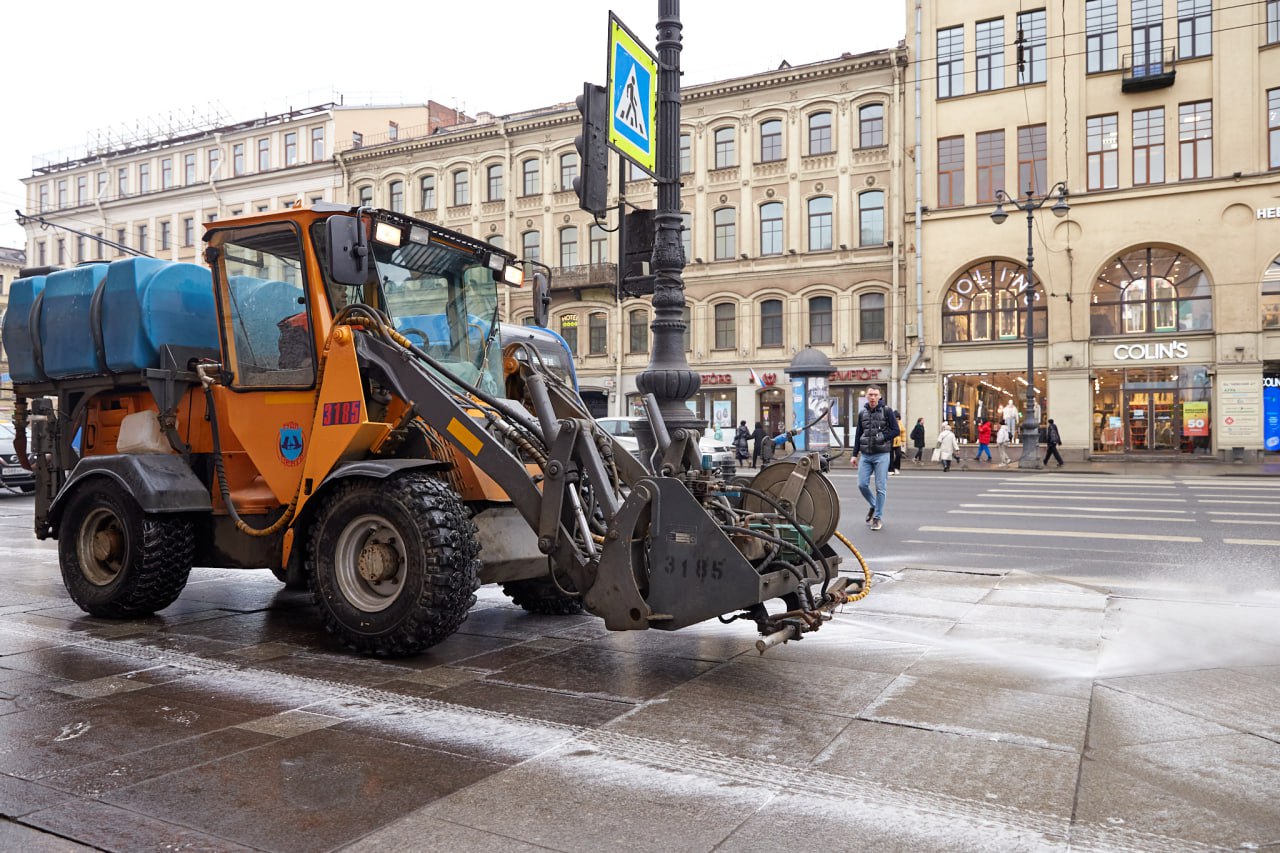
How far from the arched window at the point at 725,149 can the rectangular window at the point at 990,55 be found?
986 cm

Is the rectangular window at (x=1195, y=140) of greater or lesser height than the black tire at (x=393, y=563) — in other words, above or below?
above

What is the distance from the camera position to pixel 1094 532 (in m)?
12.8

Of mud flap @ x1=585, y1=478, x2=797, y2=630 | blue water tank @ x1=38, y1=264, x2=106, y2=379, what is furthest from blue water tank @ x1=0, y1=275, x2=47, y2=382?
mud flap @ x1=585, y1=478, x2=797, y2=630

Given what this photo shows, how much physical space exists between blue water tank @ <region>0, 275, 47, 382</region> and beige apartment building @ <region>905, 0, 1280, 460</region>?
33.2 m

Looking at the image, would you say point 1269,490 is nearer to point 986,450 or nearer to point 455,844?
point 986,450

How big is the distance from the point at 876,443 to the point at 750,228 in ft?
95.4

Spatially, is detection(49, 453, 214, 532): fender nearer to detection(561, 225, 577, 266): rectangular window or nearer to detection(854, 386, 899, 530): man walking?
detection(854, 386, 899, 530): man walking

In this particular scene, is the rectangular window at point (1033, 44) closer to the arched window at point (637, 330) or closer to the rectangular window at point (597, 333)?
the arched window at point (637, 330)

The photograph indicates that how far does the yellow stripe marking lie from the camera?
→ 549 cm

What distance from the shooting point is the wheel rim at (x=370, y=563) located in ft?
18.3

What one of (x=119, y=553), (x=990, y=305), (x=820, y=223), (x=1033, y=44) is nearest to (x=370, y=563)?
(x=119, y=553)

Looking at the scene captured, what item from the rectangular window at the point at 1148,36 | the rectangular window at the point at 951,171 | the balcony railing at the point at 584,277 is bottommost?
the balcony railing at the point at 584,277

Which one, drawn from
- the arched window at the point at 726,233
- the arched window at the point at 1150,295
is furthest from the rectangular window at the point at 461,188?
the arched window at the point at 1150,295

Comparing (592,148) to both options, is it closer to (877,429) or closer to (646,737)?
(646,737)
